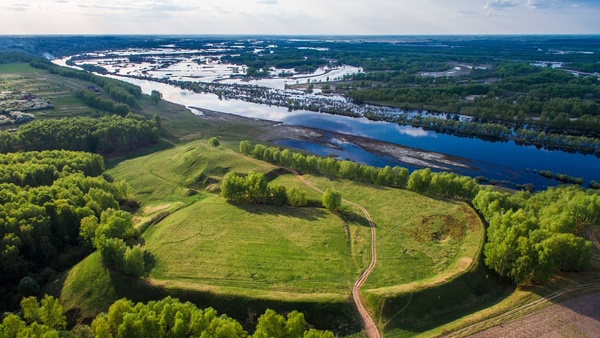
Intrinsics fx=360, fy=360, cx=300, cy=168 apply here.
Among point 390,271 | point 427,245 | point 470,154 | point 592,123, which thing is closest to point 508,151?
point 470,154

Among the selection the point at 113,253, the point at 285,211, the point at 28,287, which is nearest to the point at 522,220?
the point at 285,211

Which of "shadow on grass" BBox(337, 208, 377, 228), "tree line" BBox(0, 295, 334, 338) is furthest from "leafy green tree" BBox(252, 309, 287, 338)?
"shadow on grass" BBox(337, 208, 377, 228)

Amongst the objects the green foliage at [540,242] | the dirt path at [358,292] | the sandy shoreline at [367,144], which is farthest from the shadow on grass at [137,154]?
the green foliage at [540,242]

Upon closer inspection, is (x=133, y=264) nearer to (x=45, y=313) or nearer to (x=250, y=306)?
(x=45, y=313)

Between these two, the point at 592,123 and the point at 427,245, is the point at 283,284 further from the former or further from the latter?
the point at 592,123

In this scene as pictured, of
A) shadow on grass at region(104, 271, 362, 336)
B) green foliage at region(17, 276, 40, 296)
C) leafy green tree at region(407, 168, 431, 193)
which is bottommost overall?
green foliage at region(17, 276, 40, 296)

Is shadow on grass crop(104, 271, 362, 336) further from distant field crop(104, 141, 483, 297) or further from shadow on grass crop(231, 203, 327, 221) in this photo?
shadow on grass crop(231, 203, 327, 221)
